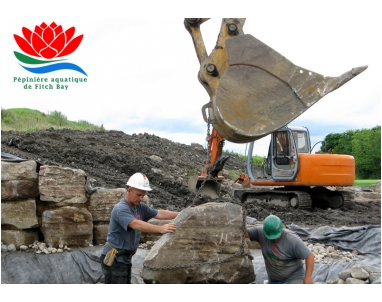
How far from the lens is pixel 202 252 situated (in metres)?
4.93

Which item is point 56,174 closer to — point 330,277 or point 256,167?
point 330,277

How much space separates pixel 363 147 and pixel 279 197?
39.8ft

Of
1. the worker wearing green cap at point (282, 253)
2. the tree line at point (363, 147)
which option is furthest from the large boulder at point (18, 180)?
the tree line at point (363, 147)

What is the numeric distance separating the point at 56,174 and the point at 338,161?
22.5 feet

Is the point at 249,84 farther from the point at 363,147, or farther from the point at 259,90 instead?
the point at 363,147

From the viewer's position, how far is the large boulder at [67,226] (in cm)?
618

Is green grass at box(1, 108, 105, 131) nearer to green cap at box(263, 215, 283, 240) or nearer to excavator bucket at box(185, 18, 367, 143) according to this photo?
excavator bucket at box(185, 18, 367, 143)

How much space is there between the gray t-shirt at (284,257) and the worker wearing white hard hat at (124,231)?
981 millimetres

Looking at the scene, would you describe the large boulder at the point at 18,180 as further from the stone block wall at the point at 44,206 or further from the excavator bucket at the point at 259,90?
the excavator bucket at the point at 259,90

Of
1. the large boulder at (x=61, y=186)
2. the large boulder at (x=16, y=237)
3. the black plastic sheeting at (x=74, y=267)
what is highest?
the large boulder at (x=61, y=186)

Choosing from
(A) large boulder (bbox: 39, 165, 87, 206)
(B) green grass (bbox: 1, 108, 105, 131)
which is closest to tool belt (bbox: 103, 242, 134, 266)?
(A) large boulder (bbox: 39, 165, 87, 206)

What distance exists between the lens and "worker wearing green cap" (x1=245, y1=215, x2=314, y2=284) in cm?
467

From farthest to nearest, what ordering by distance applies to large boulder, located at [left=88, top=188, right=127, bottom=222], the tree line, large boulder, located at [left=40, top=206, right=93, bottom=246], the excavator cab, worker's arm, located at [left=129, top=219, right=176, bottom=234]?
1. the tree line
2. the excavator cab
3. large boulder, located at [left=88, top=188, right=127, bottom=222]
4. large boulder, located at [left=40, top=206, right=93, bottom=246]
5. worker's arm, located at [left=129, top=219, right=176, bottom=234]

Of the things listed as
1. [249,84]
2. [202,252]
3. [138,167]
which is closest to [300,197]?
[138,167]
